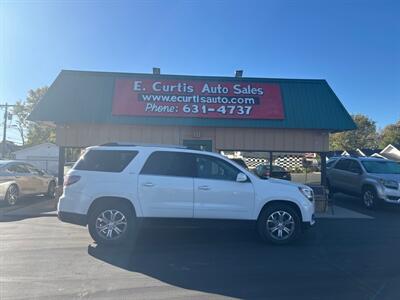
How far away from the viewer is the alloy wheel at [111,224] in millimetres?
7602

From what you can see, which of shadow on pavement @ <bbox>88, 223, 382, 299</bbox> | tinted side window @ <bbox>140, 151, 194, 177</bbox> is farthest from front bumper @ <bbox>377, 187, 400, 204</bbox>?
tinted side window @ <bbox>140, 151, 194, 177</bbox>

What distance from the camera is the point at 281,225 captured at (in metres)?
7.95

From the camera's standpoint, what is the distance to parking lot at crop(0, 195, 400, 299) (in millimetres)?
5203

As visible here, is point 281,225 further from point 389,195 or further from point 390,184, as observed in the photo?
point 390,184

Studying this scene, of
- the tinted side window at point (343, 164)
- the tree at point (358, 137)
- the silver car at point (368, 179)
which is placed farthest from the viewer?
the tree at point (358, 137)

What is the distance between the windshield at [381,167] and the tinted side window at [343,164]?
3.04 feet

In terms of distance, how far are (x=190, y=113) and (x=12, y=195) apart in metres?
6.82

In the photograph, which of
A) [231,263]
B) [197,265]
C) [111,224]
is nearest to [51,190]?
[111,224]

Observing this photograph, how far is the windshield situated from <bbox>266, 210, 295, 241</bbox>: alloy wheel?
7794 millimetres

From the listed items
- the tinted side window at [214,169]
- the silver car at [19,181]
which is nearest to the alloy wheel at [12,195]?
the silver car at [19,181]

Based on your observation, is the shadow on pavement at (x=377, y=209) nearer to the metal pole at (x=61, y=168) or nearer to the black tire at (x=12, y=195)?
the metal pole at (x=61, y=168)

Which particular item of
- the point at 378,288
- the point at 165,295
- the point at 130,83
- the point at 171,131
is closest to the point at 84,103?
the point at 130,83

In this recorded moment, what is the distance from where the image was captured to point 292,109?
14.3 m

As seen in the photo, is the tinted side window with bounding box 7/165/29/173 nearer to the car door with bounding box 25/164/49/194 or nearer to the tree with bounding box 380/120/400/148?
the car door with bounding box 25/164/49/194
